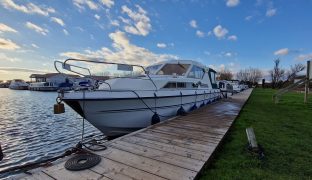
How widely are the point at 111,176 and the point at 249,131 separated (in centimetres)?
297

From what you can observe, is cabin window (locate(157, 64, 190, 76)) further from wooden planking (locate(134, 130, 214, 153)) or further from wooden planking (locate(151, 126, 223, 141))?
wooden planking (locate(134, 130, 214, 153))

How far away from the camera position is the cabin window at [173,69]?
933cm

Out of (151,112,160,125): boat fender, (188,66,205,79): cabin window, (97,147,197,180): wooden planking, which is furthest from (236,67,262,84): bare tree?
(97,147,197,180): wooden planking

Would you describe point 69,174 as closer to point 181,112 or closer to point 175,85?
point 181,112

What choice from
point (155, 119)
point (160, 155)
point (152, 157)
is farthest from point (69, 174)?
point (155, 119)

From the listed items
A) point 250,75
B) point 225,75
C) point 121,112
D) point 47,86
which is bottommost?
point 121,112

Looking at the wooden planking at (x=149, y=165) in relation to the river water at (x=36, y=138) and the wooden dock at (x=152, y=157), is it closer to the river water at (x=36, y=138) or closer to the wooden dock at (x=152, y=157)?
the wooden dock at (x=152, y=157)

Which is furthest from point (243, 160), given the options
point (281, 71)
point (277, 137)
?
point (281, 71)

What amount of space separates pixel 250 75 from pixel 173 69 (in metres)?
85.9

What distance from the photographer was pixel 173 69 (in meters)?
9.41

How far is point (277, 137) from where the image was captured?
210 inches

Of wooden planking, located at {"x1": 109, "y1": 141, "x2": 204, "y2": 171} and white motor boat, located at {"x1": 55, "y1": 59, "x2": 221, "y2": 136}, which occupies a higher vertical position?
white motor boat, located at {"x1": 55, "y1": 59, "x2": 221, "y2": 136}

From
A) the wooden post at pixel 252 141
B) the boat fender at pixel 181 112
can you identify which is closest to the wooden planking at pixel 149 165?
the wooden post at pixel 252 141

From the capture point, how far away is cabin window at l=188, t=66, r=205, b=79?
31.8 ft
